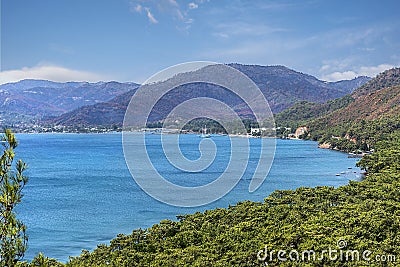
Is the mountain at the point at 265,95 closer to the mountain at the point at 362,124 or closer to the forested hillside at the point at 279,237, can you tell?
the mountain at the point at 362,124

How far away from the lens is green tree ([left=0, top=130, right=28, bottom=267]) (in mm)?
4344

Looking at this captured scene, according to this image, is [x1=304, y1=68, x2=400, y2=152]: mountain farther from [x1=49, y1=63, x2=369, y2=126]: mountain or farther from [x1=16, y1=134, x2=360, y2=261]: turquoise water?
[x1=49, y1=63, x2=369, y2=126]: mountain

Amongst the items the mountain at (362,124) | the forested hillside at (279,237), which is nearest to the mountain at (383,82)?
the mountain at (362,124)

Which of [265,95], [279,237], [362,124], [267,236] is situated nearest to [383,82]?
[362,124]

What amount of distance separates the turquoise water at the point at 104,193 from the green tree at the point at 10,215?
476 inches

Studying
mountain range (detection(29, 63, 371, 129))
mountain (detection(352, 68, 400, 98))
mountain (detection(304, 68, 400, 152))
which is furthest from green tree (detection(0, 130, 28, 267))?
mountain (detection(352, 68, 400, 98))

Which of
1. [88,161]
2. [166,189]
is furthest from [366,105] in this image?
[166,189]

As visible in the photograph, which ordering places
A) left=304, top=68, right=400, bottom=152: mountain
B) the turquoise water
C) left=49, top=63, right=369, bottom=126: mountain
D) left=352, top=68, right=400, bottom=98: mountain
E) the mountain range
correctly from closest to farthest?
the turquoise water → left=304, top=68, right=400, bottom=152: mountain → left=352, top=68, right=400, bottom=98: mountain → left=49, top=63, right=369, bottom=126: mountain → the mountain range

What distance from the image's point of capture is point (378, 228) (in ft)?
34.2

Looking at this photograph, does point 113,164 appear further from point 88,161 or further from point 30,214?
point 30,214

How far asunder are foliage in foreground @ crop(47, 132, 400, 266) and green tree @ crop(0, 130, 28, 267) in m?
4.77

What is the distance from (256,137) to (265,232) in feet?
213

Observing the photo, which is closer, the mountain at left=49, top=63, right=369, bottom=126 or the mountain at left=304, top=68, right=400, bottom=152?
the mountain at left=304, top=68, right=400, bottom=152

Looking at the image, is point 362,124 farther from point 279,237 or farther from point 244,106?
point 279,237
